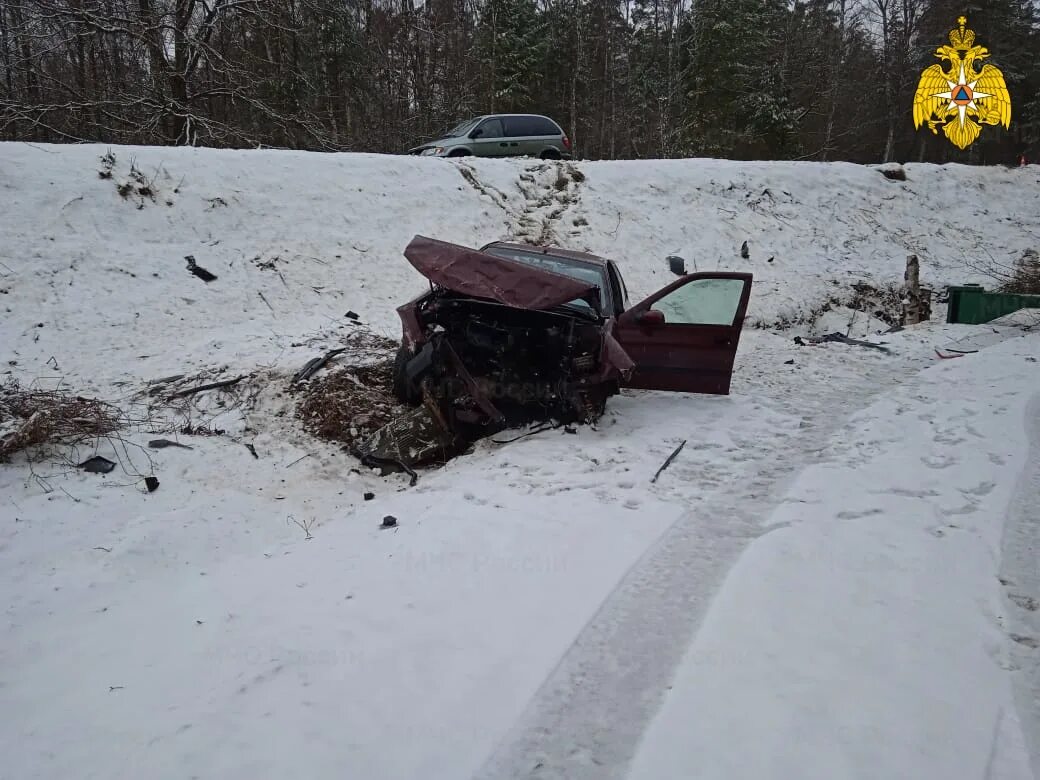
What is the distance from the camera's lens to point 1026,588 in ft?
10.3

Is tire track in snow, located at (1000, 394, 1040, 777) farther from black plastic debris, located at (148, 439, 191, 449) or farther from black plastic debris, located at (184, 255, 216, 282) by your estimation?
black plastic debris, located at (184, 255, 216, 282)

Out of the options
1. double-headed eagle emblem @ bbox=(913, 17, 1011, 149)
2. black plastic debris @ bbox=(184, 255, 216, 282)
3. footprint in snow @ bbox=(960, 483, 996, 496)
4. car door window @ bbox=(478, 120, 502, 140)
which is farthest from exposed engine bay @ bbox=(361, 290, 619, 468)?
double-headed eagle emblem @ bbox=(913, 17, 1011, 149)

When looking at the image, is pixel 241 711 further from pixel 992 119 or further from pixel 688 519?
pixel 992 119

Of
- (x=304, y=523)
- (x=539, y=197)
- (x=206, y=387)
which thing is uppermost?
(x=539, y=197)

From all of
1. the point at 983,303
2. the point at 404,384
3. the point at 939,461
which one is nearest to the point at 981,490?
the point at 939,461

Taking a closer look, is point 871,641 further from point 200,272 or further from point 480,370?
point 200,272

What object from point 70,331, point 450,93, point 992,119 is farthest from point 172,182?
point 992,119

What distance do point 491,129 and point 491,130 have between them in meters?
0.02

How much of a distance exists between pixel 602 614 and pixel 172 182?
10.7 m

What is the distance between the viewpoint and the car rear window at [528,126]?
1517 cm

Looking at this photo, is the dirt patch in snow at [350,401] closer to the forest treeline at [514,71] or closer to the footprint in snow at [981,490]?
the footprint in snow at [981,490]

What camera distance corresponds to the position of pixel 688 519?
407 cm

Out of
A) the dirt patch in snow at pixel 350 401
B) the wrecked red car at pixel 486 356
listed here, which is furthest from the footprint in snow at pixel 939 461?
the dirt patch in snow at pixel 350 401

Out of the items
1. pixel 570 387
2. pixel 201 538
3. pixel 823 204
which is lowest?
pixel 201 538
